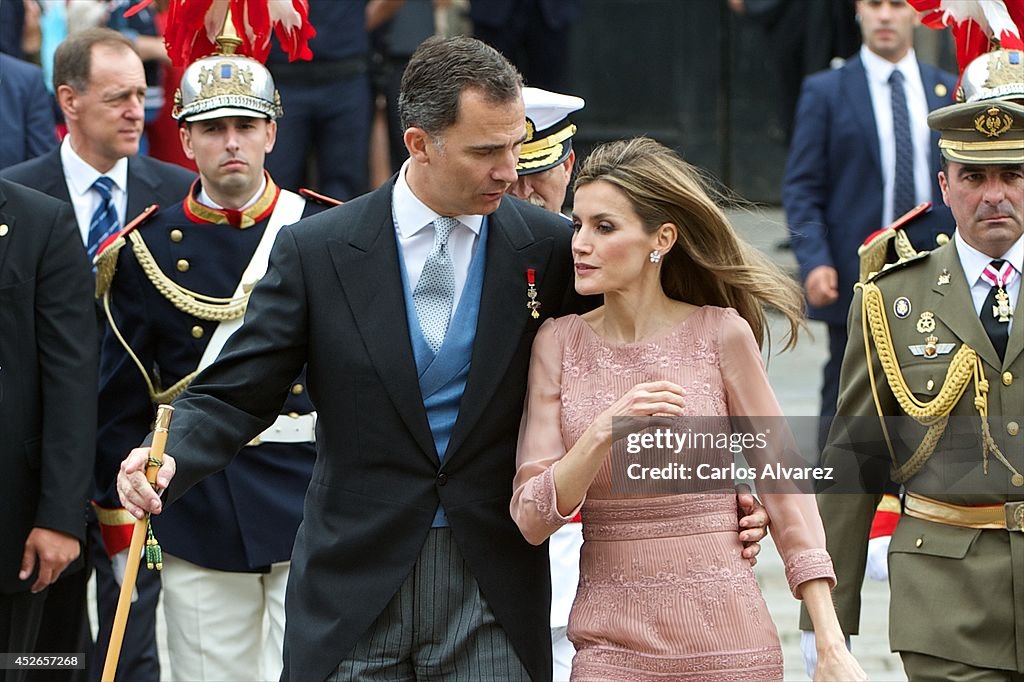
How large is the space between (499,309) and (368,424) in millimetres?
393

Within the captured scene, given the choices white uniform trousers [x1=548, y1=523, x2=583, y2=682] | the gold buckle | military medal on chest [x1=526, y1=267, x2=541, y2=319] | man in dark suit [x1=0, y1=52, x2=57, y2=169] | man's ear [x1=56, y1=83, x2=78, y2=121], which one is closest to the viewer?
military medal on chest [x1=526, y1=267, x2=541, y2=319]

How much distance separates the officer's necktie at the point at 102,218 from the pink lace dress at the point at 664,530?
9.24 ft

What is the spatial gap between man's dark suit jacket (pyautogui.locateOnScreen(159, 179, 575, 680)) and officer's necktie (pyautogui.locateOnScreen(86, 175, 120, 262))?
7.84 feet

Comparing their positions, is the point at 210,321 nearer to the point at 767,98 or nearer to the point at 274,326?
the point at 274,326

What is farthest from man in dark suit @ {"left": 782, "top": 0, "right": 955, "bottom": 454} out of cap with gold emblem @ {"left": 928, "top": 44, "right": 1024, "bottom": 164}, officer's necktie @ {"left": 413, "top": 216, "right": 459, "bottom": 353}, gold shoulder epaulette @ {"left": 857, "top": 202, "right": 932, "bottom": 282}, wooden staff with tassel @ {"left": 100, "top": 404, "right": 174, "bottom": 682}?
wooden staff with tassel @ {"left": 100, "top": 404, "right": 174, "bottom": 682}

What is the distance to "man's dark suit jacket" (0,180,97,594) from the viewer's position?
18.9ft

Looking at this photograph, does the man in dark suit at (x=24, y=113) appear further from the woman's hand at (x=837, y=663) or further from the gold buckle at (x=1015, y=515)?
the woman's hand at (x=837, y=663)

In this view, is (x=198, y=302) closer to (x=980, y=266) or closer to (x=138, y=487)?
(x=138, y=487)

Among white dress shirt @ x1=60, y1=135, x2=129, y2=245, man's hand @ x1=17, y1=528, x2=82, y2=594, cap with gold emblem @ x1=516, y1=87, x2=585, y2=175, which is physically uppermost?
white dress shirt @ x1=60, y1=135, x2=129, y2=245

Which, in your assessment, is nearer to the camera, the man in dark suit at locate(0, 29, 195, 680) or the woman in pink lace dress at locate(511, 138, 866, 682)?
the woman in pink lace dress at locate(511, 138, 866, 682)

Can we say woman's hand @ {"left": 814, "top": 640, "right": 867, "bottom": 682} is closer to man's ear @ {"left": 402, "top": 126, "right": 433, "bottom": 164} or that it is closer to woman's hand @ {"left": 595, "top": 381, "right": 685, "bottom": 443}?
woman's hand @ {"left": 595, "top": 381, "right": 685, "bottom": 443}

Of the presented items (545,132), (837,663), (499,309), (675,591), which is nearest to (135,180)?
(545,132)

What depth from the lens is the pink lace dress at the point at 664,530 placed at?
4309 millimetres

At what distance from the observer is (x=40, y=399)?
5.84 m
